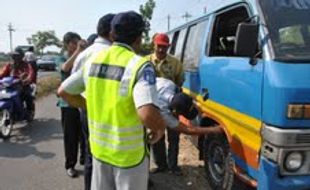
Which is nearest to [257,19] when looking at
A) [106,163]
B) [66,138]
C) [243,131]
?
[243,131]

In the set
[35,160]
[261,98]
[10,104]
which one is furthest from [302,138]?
[10,104]

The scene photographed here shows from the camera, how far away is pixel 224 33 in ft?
18.4

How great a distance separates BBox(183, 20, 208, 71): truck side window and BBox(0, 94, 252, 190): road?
4.63ft

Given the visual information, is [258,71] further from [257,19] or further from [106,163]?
[106,163]

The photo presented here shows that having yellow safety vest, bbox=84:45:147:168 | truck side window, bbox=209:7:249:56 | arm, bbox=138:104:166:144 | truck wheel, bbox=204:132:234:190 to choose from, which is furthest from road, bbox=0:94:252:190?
arm, bbox=138:104:166:144

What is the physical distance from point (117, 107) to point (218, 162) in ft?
7.74

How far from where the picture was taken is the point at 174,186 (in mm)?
5840

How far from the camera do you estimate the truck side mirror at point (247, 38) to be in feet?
12.5

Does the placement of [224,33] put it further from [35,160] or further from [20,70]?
[20,70]

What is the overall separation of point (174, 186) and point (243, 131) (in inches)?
74.0

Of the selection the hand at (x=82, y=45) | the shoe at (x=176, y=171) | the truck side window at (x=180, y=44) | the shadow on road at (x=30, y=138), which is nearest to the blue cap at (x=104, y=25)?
the hand at (x=82, y=45)

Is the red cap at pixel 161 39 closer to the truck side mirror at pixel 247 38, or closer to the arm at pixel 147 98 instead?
the truck side mirror at pixel 247 38

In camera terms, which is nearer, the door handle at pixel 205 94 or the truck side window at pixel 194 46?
the door handle at pixel 205 94

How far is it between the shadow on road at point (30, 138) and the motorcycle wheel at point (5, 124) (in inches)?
5.0
